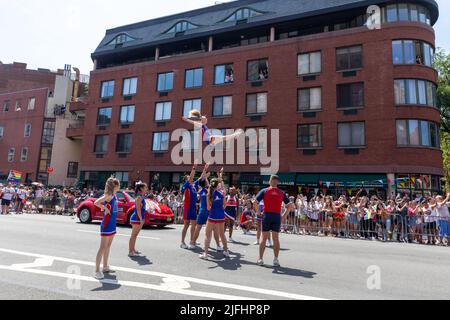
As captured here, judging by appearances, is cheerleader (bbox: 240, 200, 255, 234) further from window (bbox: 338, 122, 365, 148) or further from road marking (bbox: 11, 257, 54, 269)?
window (bbox: 338, 122, 365, 148)

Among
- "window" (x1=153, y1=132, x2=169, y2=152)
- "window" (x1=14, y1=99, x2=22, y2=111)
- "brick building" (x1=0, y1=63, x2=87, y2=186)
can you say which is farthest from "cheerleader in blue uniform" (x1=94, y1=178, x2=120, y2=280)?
"window" (x1=14, y1=99, x2=22, y2=111)

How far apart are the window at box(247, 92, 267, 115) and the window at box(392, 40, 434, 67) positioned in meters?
10.2

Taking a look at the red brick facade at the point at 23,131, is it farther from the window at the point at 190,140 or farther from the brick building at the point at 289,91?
the window at the point at 190,140

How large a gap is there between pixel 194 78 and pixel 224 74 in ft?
10.7

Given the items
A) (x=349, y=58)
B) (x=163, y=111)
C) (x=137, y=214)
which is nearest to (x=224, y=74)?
(x=163, y=111)

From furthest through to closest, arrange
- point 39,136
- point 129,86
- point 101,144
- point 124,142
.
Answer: point 39,136 → point 101,144 → point 129,86 → point 124,142

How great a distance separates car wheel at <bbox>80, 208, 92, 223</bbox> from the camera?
15027mm

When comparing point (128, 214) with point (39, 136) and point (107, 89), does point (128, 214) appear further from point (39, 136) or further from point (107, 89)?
point (39, 136)

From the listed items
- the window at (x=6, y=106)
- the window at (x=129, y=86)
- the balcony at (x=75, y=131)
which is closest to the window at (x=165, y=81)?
the window at (x=129, y=86)

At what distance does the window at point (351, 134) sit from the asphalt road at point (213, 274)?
16078 millimetres

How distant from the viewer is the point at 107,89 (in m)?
37.1
